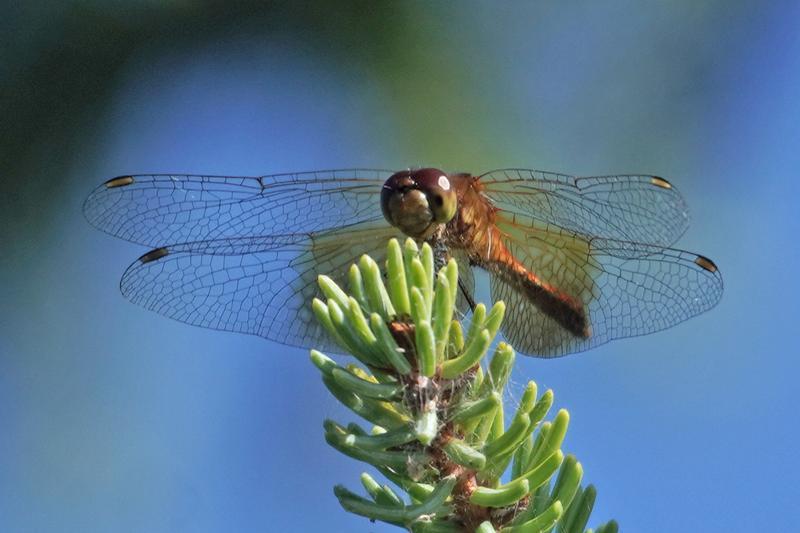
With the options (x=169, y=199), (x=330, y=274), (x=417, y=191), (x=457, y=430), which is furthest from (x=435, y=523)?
(x=169, y=199)

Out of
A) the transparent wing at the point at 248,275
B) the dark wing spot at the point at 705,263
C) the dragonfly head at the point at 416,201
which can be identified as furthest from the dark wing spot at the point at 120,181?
the dark wing spot at the point at 705,263

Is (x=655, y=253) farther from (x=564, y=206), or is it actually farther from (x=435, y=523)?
(x=435, y=523)

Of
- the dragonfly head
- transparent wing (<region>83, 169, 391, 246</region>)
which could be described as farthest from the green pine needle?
transparent wing (<region>83, 169, 391, 246</region>)

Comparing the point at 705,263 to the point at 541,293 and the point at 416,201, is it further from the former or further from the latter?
the point at 416,201

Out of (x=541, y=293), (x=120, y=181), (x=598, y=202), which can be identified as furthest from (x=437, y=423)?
(x=120, y=181)

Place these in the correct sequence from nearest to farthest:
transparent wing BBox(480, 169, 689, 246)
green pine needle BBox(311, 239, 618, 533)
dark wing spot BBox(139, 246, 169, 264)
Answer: green pine needle BBox(311, 239, 618, 533) < dark wing spot BBox(139, 246, 169, 264) < transparent wing BBox(480, 169, 689, 246)

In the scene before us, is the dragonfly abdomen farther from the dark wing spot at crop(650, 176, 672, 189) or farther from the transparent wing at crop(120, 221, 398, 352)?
the dark wing spot at crop(650, 176, 672, 189)

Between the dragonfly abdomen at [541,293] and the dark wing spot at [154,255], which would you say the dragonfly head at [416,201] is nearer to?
the dragonfly abdomen at [541,293]
